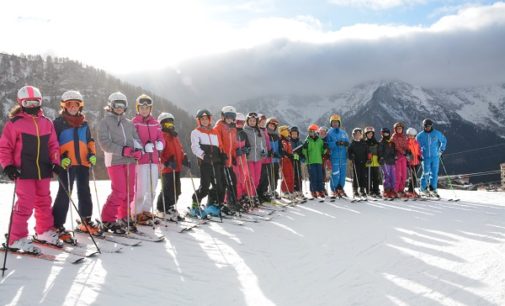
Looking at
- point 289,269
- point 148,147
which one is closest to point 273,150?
point 148,147

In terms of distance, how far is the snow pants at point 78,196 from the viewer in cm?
621

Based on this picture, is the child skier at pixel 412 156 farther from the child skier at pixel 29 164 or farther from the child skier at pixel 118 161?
the child skier at pixel 29 164

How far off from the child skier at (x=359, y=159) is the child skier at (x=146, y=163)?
6.57 metres

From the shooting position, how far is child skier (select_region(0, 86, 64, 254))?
5.38 meters

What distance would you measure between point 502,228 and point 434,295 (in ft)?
13.3

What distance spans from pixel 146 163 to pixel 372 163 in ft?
23.7

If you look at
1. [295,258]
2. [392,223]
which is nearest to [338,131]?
[392,223]

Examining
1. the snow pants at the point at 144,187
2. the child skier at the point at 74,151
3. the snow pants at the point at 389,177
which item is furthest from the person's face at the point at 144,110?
the snow pants at the point at 389,177

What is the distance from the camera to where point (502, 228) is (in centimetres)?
730

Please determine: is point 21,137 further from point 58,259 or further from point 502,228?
point 502,228

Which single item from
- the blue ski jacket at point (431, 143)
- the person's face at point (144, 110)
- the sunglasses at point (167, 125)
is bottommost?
the blue ski jacket at point (431, 143)

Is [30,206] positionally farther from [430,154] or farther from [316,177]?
[430,154]

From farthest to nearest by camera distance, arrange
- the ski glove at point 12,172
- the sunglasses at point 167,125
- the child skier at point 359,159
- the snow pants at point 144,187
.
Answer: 1. the child skier at point 359,159
2. the sunglasses at point 167,125
3. the snow pants at point 144,187
4. the ski glove at point 12,172

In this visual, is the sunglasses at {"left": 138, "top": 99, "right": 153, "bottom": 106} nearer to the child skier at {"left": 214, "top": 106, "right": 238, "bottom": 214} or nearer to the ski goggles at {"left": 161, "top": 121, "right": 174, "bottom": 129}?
the ski goggles at {"left": 161, "top": 121, "right": 174, "bottom": 129}
